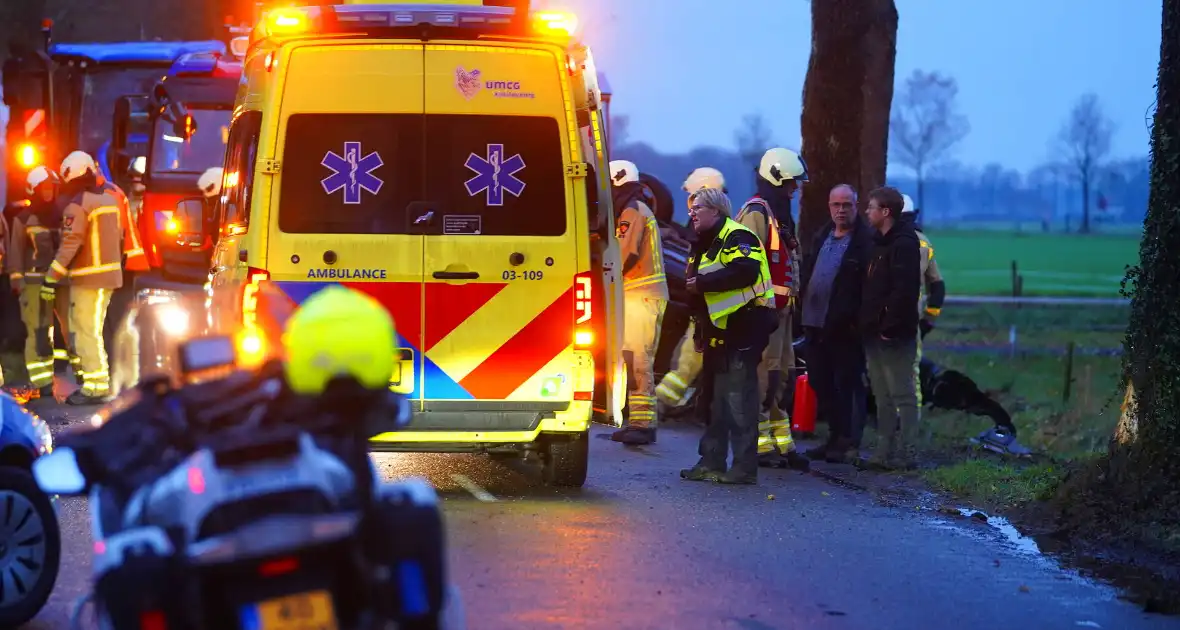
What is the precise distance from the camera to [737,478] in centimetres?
1073

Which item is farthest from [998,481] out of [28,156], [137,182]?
[28,156]

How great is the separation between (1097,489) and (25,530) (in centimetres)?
547

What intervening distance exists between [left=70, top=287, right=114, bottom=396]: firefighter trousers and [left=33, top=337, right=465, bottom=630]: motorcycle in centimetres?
1077

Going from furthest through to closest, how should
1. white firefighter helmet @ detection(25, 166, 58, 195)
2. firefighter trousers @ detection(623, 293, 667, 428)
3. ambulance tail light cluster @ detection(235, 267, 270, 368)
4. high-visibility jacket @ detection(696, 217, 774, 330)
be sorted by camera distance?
white firefighter helmet @ detection(25, 166, 58, 195) < firefighter trousers @ detection(623, 293, 667, 428) < high-visibility jacket @ detection(696, 217, 774, 330) < ambulance tail light cluster @ detection(235, 267, 270, 368)

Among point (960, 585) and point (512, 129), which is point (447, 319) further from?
point (960, 585)

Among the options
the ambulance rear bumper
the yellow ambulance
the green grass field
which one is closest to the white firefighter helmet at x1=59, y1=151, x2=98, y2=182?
the yellow ambulance

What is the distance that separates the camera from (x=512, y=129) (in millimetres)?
9477

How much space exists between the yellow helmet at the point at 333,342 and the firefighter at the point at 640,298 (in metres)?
8.21

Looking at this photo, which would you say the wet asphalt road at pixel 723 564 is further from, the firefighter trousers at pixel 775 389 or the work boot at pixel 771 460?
the firefighter trousers at pixel 775 389

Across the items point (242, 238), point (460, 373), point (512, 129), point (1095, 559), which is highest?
point (512, 129)

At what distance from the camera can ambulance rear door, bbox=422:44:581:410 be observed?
939cm

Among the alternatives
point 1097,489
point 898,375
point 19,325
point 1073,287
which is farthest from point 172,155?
point 1073,287

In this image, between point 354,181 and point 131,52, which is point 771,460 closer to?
point 354,181

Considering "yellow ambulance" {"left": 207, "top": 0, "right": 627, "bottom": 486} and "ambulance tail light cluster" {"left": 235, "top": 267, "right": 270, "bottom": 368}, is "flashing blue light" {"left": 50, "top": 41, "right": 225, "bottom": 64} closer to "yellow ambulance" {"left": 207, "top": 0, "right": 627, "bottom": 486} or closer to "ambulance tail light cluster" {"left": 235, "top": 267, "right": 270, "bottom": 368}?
"yellow ambulance" {"left": 207, "top": 0, "right": 627, "bottom": 486}
